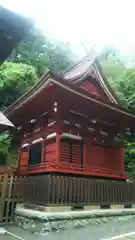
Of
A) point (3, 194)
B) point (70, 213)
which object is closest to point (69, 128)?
point (70, 213)

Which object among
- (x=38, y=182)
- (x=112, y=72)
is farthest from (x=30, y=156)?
(x=112, y=72)

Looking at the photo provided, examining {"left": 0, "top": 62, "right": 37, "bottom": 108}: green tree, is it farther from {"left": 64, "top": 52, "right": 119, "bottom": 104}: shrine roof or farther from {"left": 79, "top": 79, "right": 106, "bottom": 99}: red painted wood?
{"left": 79, "top": 79, "right": 106, "bottom": 99}: red painted wood

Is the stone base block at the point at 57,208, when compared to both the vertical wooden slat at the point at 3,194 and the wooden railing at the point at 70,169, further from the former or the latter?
the vertical wooden slat at the point at 3,194

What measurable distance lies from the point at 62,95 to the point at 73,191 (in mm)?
3893

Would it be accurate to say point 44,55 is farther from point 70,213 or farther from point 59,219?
point 59,219

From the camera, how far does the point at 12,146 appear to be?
15.5 metres

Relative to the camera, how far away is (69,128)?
10.2 m

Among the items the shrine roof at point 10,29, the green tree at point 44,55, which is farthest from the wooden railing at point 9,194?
the green tree at point 44,55

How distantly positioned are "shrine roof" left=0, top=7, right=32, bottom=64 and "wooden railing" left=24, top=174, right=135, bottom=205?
22.1 feet

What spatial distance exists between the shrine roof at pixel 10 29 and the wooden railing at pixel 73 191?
674 cm

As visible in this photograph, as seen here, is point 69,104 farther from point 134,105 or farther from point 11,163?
point 134,105

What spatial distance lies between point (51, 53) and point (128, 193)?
29018 mm

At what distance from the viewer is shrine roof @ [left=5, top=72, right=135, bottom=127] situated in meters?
8.20

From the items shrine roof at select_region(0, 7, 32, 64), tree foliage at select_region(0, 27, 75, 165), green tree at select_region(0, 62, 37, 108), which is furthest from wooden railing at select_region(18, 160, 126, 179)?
green tree at select_region(0, 62, 37, 108)
